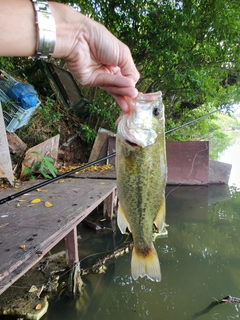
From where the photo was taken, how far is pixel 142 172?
69.2 inches

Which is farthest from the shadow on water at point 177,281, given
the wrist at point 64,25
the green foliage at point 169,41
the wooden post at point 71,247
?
the green foliage at point 169,41

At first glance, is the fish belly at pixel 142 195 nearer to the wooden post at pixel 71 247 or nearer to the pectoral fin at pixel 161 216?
the pectoral fin at pixel 161 216

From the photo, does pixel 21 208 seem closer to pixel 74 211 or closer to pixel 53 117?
pixel 74 211

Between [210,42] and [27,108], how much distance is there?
5.48 meters

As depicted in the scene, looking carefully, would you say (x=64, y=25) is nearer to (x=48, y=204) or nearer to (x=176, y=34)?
(x=48, y=204)

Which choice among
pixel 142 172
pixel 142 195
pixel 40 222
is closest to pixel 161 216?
pixel 142 195

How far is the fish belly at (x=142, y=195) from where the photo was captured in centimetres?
173

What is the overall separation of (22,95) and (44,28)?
5100mm

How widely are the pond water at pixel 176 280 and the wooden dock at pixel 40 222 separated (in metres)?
0.67

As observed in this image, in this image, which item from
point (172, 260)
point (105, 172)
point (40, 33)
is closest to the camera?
point (40, 33)

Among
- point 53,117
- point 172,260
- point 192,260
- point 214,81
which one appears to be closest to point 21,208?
point 172,260

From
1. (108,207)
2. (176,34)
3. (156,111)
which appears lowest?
(108,207)

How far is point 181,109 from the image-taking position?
11.7 metres

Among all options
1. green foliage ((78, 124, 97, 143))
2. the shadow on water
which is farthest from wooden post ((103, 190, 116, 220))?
green foliage ((78, 124, 97, 143))
